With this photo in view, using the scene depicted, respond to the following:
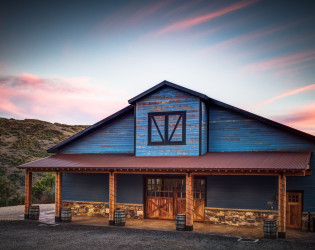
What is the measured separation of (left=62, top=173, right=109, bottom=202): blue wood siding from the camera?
63.8ft

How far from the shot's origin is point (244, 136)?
17.1 m

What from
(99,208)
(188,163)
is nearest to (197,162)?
(188,163)

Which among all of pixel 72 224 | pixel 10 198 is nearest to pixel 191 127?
pixel 72 224

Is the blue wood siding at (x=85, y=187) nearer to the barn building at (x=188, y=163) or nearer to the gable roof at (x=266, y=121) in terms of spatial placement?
the barn building at (x=188, y=163)

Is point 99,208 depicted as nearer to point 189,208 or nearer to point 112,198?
point 112,198

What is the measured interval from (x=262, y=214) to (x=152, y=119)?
7108mm

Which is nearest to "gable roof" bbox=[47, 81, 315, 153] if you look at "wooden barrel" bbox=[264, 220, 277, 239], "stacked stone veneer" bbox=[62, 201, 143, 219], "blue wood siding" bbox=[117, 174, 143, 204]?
"blue wood siding" bbox=[117, 174, 143, 204]

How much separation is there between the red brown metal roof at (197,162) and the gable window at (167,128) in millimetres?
915

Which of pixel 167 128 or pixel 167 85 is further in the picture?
pixel 167 85

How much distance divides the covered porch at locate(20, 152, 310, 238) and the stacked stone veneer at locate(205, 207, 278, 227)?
0.63 metres

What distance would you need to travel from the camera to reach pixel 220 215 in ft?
54.9

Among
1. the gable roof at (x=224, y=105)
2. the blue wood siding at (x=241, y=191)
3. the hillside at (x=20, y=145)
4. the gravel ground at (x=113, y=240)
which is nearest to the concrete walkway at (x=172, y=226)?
the gravel ground at (x=113, y=240)

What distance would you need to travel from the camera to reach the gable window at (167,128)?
17.3m

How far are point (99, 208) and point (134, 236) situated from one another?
5.93 meters
